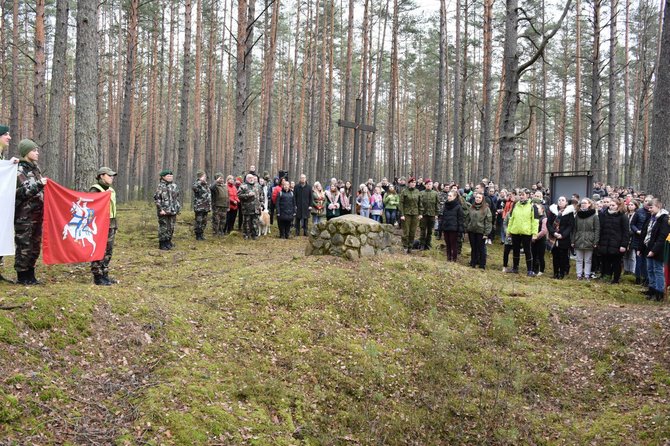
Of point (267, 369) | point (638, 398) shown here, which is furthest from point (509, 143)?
point (267, 369)

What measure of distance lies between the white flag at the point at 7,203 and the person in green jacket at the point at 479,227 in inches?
344

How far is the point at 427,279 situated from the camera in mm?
8344

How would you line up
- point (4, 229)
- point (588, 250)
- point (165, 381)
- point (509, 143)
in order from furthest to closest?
point (509, 143) < point (588, 250) < point (4, 229) < point (165, 381)

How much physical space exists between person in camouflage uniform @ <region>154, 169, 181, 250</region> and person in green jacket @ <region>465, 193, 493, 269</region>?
6.78 m

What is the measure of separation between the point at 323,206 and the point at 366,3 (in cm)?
1247

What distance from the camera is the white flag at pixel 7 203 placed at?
5648 millimetres

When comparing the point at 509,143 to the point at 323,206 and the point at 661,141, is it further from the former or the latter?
the point at 323,206

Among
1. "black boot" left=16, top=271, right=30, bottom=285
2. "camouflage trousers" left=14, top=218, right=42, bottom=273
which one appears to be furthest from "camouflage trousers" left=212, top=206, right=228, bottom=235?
"black boot" left=16, top=271, right=30, bottom=285

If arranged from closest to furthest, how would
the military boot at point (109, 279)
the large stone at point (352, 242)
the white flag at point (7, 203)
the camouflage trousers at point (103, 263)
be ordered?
the white flag at point (7, 203) → the camouflage trousers at point (103, 263) → the military boot at point (109, 279) → the large stone at point (352, 242)

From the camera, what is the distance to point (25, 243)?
5.79m

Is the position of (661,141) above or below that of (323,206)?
above

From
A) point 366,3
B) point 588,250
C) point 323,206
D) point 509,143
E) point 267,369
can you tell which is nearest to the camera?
point 267,369

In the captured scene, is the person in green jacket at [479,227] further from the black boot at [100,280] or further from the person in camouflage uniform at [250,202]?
the black boot at [100,280]

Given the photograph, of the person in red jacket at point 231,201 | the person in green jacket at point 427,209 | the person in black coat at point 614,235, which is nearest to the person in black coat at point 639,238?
the person in black coat at point 614,235
